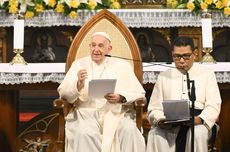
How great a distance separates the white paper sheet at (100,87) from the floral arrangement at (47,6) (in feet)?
8.30

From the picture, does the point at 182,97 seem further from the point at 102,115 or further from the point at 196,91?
the point at 102,115

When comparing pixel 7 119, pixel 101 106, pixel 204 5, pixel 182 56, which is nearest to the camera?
pixel 182 56

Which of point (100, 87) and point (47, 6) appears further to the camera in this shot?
point (47, 6)

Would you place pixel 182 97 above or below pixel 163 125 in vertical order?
above

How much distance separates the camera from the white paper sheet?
5.95m

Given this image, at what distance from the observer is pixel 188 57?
6.03 meters

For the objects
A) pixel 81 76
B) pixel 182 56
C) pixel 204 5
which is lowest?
pixel 81 76

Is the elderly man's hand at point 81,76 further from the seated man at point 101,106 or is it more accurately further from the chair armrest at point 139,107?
the chair armrest at point 139,107

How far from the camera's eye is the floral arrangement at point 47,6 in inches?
331

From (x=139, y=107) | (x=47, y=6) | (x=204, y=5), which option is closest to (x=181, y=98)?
(x=139, y=107)

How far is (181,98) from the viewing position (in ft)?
20.4

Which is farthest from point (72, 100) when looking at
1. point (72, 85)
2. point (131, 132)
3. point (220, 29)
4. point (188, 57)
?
point (220, 29)

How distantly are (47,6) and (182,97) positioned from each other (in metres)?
2.96

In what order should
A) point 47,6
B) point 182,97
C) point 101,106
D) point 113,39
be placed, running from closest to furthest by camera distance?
1. point 182,97
2. point 101,106
3. point 113,39
4. point 47,6
